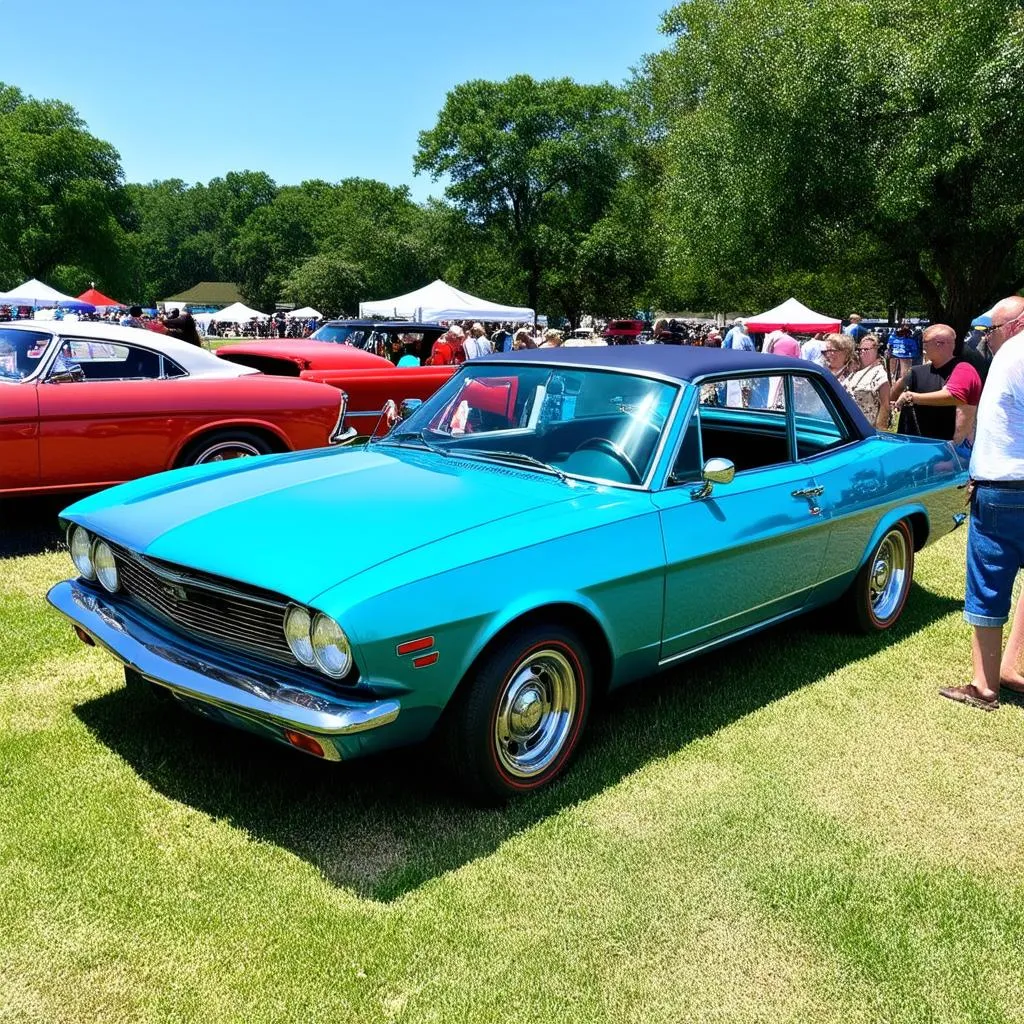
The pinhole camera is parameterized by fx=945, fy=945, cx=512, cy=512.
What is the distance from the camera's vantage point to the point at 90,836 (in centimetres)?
312

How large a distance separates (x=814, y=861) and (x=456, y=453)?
2.19 meters

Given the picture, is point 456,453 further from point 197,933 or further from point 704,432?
point 197,933

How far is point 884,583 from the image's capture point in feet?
17.5

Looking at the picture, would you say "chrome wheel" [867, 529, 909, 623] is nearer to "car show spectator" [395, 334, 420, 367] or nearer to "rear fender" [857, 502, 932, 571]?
"rear fender" [857, 502, 932, 571]

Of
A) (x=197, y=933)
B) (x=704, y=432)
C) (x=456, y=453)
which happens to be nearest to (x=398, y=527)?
(x=456, y=453)

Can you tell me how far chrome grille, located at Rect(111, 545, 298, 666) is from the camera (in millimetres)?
3016

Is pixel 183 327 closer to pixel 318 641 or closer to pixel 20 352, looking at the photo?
pixel 20 352

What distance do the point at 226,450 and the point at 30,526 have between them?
5.07 ft

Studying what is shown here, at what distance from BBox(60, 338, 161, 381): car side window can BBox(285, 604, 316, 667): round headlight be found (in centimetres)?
465

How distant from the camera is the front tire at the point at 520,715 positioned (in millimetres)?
3117

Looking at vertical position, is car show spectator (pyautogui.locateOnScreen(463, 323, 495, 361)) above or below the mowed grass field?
above

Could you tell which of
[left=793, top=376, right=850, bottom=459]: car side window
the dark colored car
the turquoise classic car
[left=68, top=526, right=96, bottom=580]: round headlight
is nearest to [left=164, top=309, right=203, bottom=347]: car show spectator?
the dark colored car

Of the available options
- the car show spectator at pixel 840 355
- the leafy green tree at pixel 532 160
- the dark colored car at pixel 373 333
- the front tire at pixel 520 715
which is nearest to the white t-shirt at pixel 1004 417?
the front tire at pixel 520 715


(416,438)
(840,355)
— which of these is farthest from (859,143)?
(416,438)
